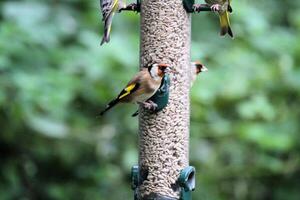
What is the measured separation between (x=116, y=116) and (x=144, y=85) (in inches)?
95.4

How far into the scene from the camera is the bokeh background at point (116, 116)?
740 centimetres

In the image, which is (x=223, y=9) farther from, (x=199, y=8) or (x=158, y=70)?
(x=158, y=70)

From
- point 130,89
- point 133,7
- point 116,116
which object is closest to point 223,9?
point 133,7

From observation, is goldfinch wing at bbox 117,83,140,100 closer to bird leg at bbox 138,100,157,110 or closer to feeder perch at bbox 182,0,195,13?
bird leg at bbox 138,100,157,110

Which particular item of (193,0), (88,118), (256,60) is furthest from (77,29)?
(193,0)

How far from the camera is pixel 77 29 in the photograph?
8.05m

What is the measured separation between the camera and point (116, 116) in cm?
762

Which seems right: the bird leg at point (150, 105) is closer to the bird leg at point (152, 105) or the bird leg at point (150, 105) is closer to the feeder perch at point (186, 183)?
the bird leg at point (152, 105)

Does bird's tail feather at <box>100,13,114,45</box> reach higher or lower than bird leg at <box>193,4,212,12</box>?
lower

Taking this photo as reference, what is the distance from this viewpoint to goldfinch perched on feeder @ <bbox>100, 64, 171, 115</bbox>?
5.20 metres

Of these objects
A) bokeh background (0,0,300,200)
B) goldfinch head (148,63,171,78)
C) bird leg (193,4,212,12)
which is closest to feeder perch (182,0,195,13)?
bird leg (193,4,212,12)

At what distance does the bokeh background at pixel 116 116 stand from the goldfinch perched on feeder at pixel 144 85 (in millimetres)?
1998

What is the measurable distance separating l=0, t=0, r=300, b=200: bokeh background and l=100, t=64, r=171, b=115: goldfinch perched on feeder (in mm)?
1998

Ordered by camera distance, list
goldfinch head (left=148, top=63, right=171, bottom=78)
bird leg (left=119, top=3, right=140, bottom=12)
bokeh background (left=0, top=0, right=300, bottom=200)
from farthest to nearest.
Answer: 1. bokeh background (left=0, top=0, right=300, bottom=200)
2. bird leg (left=119, top=3, right=140, bottom=12)
3. goldfinch head (left=148, top=63, right=171, bottom=78)
